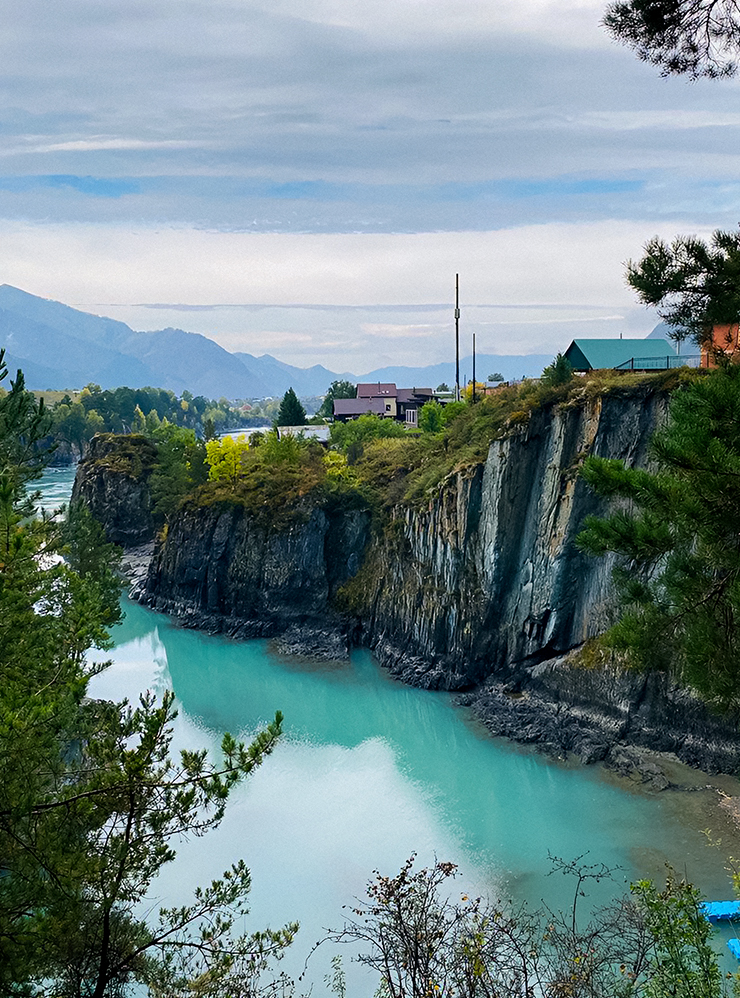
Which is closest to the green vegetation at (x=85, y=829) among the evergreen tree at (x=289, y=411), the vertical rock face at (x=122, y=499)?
the vertical rock face at (x=122, y=499)

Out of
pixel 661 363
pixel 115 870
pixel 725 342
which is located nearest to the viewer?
pixel 115 870

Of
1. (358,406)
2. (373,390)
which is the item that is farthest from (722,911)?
(373,390)

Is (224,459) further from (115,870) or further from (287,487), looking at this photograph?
(115,870)

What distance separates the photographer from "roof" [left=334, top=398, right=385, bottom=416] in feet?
189

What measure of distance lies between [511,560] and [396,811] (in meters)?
9.87

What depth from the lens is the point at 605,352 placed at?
103 feet

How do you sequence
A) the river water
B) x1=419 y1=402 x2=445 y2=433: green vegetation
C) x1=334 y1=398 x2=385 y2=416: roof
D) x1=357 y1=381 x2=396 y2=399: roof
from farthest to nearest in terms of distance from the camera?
1. x1=357 y1=381 x2=396 y2=399: roof
2. x1=334 y1=398 x2=385 y2=416: roof
3. x1=419 y1=402 x2=445 y2=433: green vegetation
4. the river water

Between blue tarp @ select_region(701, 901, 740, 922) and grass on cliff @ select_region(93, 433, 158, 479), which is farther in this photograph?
grass on cliff @ select_region(93, 433, 158, 479)

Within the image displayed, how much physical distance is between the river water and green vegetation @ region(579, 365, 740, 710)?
929 centimetres

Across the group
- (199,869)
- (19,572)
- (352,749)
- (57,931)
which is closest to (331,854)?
(199,869)

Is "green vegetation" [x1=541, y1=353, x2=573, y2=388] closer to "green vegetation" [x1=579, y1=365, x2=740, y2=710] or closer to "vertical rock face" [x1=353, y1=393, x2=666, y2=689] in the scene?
"vertical rock face" [x1=353, y1=393, x2=666, y2=689]

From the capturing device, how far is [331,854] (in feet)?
59.4

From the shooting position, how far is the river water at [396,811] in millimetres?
17000

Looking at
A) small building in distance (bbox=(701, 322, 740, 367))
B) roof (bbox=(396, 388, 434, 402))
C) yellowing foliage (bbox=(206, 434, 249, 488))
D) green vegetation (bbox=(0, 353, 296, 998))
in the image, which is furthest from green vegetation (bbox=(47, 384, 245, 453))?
small building in distance (bbox=(701, 322, 740, 367))
